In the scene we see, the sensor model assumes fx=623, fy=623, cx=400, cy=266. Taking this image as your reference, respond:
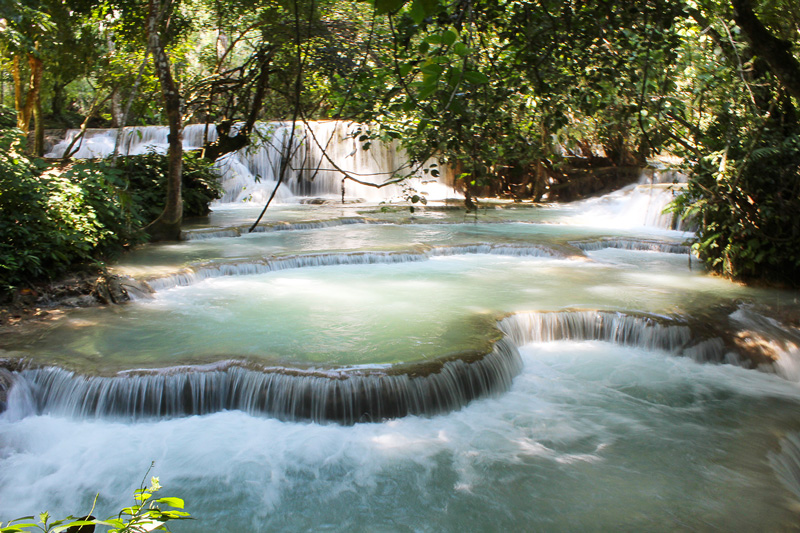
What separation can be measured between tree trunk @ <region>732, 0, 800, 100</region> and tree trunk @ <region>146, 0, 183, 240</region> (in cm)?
705

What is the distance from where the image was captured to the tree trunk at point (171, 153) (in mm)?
9328

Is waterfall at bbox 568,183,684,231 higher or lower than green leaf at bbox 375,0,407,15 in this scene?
lower

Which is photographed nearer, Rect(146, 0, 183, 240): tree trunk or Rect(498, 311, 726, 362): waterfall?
Rect(498, 311, 726, 362): waterfall

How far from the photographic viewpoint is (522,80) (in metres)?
4.61

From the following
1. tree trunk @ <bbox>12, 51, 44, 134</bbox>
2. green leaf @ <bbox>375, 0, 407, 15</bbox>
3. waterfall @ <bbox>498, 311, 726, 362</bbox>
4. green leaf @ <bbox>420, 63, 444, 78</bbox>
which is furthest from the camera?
tree trunk @ <bbox>12, 51, 44, 134</bbox>

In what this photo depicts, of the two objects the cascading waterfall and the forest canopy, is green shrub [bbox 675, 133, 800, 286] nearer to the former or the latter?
the forest canopy

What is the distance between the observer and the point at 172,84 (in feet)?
31.9

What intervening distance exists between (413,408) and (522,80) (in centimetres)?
281

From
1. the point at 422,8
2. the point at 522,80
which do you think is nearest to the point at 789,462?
the point at 522,80

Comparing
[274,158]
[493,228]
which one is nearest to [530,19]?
[493,228]

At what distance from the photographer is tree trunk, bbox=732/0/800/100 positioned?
10.1 feet

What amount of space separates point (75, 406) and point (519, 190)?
19485 mm

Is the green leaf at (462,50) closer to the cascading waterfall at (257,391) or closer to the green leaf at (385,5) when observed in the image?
the green leaf at (385,5)

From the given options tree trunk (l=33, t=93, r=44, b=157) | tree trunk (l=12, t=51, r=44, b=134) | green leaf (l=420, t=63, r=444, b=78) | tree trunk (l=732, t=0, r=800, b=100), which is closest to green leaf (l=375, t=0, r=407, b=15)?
green leaf (l=420, t=63, r=444, b=78)
